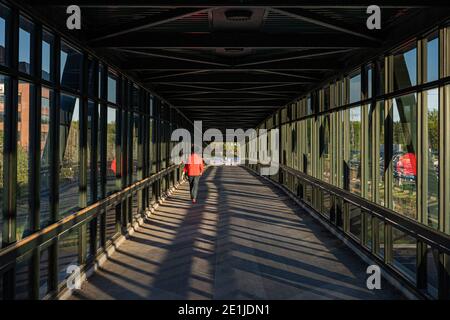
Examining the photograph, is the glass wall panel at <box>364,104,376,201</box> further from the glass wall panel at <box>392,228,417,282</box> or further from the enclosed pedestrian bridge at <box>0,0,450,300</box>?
the glass wall panel at <box>392,228,417,282</box>

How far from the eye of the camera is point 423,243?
568 cm

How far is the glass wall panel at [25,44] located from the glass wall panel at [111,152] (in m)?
3.32

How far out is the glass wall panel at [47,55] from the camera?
5.40 m

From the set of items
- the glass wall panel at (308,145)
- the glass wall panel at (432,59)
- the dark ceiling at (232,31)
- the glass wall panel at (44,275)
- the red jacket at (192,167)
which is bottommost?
the glass wall panel at (44,275)

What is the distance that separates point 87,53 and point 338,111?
5.48 m

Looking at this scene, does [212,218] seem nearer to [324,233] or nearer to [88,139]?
[324,233]

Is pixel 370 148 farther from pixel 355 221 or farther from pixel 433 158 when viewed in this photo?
pixel 433 158

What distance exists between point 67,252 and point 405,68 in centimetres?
504

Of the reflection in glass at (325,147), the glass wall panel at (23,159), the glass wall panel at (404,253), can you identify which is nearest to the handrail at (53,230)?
the glass wall panel at (23,159)

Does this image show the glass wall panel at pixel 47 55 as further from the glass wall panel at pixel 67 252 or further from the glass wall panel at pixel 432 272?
the glass wall panel at pixel 432 272

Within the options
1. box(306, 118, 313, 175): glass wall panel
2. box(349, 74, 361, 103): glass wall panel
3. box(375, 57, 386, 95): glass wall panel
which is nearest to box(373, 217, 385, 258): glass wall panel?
box(375, 57, 386, 95): glass wall panel

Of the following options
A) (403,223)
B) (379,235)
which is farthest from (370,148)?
(403,223)

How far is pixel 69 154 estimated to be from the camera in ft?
21.3

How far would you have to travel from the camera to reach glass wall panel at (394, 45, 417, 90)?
6.02m
